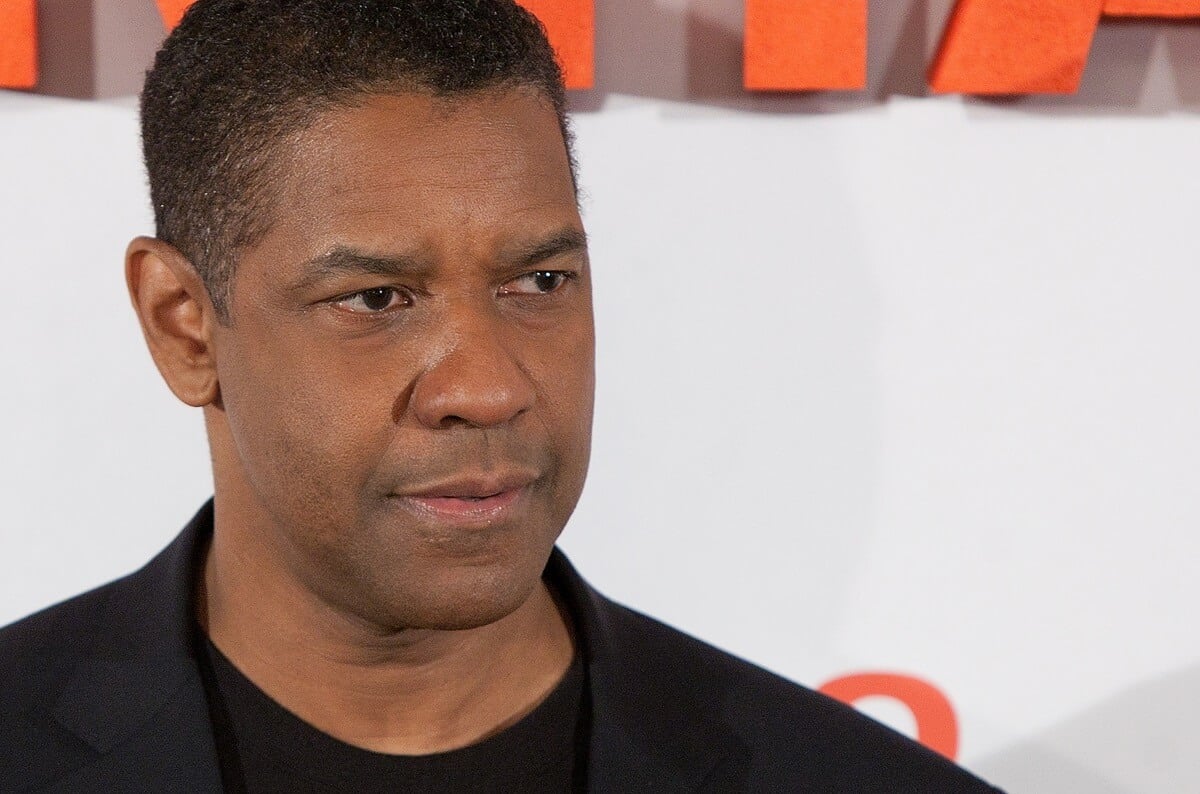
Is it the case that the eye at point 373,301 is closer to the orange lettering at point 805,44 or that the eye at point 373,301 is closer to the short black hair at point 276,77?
the short black hair at point 276,77

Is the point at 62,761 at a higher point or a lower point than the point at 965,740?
higher

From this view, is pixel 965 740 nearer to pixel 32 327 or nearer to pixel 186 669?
pixel 186 669

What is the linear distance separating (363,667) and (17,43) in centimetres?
91

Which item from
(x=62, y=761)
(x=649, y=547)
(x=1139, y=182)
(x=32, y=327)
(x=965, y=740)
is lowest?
(x=965, y=740)

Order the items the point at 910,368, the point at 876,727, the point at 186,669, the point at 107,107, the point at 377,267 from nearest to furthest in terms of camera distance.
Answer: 1. the point at 377,267
2. the point at 186,669
3. the point at 876,727
4. the point at 107,107
5. the point at 910,368

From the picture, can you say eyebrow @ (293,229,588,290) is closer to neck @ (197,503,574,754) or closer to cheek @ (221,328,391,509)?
cheek @ (221,328,391,509)

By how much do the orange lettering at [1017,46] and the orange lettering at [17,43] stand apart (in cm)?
107

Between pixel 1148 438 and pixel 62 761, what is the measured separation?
1.38 metres

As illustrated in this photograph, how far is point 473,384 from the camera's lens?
1223 mm

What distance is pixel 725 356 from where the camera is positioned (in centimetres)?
200

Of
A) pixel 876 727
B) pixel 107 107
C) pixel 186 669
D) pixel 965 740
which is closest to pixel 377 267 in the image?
pixel 186 669

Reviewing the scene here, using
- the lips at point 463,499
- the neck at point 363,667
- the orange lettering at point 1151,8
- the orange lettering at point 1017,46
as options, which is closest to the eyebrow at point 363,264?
the lips at point 463,499

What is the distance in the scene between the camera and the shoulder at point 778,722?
1465 mm

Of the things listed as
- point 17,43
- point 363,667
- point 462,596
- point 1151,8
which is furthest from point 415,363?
point 1151,8
